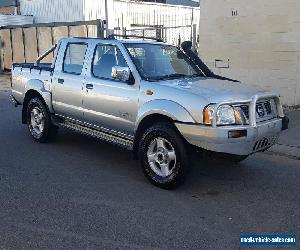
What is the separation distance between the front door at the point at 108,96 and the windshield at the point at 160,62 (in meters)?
0.22

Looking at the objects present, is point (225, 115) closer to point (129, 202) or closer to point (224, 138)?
point (224, 138)

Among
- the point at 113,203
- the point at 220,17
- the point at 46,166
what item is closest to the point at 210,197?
the point at 113,203

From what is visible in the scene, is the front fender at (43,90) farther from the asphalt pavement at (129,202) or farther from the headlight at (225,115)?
the headlight at (225,115)

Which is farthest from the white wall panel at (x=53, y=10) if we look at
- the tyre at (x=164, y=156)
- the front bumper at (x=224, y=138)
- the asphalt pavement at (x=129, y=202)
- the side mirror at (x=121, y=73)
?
the front bumper at (x=224, y=138)

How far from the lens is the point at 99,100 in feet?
17.9

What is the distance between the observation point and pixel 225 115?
4.33 meters

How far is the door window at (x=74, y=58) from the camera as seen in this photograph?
5.90 metres

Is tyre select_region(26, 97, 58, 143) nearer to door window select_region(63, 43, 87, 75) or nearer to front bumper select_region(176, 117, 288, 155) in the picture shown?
door window select_region(63, 43, 87, 75)

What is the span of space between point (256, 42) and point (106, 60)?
20.4 feet

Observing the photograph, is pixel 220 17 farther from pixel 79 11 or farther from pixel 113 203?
pixel 79 11

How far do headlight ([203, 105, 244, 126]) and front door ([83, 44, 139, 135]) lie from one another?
109cm

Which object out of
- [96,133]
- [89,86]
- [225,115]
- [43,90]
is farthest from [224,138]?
[43,90]

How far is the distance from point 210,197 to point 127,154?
2077mm

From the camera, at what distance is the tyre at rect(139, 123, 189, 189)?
450 centimetres
